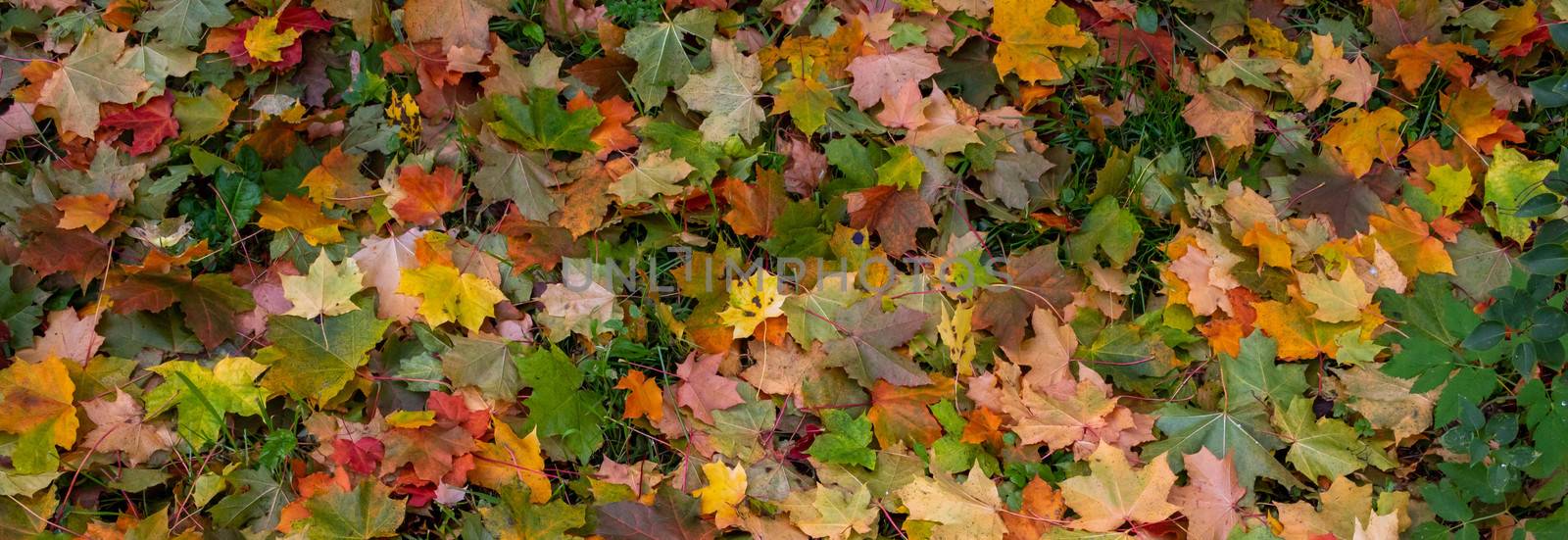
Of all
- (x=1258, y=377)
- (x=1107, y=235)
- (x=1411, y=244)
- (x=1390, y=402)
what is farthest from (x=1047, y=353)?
(x=1411, y=244)

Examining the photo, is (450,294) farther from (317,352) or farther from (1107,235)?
(1107,235)

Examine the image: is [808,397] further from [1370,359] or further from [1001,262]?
[1370,359]

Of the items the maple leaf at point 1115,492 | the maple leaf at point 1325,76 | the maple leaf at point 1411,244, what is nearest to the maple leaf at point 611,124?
the maple leaf at point 1115,492

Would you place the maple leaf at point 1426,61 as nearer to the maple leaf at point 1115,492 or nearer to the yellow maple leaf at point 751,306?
the maple leaf at point 1115,492

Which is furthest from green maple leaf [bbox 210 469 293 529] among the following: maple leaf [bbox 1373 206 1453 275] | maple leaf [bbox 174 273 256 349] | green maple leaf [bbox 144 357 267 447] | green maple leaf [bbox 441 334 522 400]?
maple leaf [bbox 1373 206 1453 275]

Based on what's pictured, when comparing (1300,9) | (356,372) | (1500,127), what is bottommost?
(356,372)

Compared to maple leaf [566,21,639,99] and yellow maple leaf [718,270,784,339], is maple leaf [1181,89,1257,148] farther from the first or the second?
maple leaf [566,21,639,99]

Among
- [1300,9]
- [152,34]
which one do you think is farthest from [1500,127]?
[152,34]
